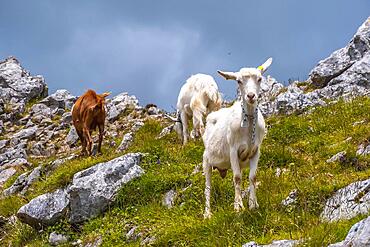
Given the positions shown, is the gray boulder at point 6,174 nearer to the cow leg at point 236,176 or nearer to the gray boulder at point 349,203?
the cow leg at point 236,176

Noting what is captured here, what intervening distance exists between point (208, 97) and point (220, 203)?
6649 millimetres

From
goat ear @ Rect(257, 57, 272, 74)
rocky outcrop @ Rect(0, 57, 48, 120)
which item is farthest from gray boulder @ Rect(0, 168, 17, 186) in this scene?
goat ear @ Rect(257, 57, 272, 74)

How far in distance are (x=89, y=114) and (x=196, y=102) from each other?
11.9 ft

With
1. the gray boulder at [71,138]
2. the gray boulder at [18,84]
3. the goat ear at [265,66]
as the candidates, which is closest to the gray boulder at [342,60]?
the gray boulder at [71,138]

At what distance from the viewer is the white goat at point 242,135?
867 centimetres

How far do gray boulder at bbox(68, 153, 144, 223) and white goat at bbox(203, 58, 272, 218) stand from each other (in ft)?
9.82

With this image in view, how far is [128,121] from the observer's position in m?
24.5

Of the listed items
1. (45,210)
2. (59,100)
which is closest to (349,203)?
(45,210)

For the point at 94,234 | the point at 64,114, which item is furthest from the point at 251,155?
the point at 64,114

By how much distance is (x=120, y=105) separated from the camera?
26578mm

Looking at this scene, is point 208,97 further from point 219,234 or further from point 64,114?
point 64,114

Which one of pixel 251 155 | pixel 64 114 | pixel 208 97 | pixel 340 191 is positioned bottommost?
pixel 340 191

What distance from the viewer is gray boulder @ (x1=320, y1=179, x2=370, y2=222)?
7.39m

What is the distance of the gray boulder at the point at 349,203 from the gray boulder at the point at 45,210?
6.31 meters
